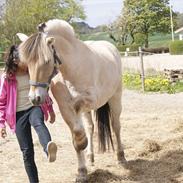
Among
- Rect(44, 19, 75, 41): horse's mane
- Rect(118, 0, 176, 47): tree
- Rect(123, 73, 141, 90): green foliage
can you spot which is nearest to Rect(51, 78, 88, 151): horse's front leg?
Rect(44, 19, 75, 41): horse's mane

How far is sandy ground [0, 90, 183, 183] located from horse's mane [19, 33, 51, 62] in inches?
63.4

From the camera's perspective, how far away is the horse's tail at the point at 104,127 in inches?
222

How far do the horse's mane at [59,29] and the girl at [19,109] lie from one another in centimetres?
42

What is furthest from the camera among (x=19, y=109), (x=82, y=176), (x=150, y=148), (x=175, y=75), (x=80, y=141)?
(x=175, y=75)

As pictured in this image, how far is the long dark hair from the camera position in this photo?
3805 mm

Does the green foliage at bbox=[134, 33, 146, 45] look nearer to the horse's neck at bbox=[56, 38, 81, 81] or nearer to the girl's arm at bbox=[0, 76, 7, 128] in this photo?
the horse's neck at bbox=[56, 38, 81, 81]

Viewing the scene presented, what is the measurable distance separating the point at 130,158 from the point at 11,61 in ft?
7.78

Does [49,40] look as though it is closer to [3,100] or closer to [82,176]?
[3,100]

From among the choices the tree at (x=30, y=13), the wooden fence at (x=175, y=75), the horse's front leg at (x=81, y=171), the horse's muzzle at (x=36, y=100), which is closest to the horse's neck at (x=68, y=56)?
the horse's muzzle at (x=36, y=100)

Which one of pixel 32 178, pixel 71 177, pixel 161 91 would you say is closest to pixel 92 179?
pixel 71 177

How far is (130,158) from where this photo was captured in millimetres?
5531

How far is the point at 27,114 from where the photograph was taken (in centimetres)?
390

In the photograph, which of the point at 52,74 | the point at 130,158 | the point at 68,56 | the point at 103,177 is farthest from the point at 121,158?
the point at 52,74

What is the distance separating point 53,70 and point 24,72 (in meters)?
0.27
